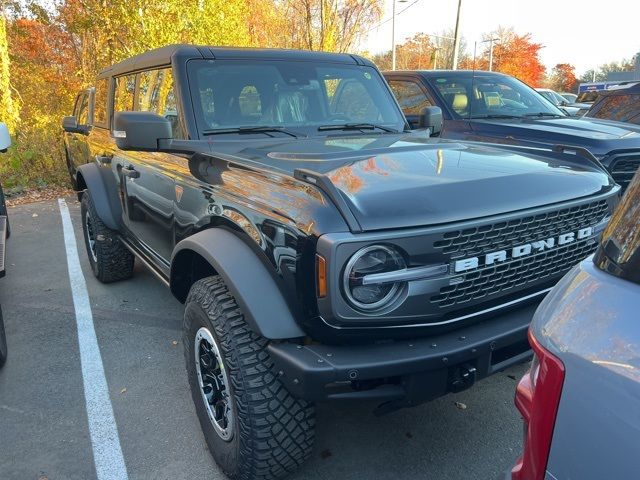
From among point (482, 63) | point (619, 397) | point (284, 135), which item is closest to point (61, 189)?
point (284, 135)

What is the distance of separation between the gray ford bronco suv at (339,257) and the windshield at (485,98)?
3.10 m

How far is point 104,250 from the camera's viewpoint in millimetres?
4715

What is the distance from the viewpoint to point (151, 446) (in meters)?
2.69

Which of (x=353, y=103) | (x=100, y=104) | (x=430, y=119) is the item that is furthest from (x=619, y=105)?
(x=100, y=104)

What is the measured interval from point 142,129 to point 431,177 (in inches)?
62.6

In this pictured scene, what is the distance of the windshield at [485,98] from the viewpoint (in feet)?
19.4

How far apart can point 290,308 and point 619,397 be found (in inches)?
48.7

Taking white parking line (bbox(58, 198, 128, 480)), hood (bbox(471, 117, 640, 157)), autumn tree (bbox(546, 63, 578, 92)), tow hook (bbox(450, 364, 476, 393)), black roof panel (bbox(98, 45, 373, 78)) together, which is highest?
black roof panel (bbox(98, 45, 373, 78))

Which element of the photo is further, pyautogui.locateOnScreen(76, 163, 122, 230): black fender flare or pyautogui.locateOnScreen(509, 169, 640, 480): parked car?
pyautogui.locateOnScreen(76, 163, 122, 230): black fender flare

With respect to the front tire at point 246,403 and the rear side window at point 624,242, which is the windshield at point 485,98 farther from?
the rear side window at point 624,242

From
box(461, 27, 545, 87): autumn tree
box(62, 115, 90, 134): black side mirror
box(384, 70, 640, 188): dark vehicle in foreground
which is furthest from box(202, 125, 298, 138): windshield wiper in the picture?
box(461, 27, 545, 87): autumn tree

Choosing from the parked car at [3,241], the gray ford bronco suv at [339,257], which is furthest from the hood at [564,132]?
the parked car at [3,241]

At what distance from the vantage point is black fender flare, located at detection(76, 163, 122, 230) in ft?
14.2

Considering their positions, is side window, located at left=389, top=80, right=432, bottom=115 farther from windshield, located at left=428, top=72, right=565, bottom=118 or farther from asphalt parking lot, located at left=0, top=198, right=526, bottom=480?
asphalt parking lot, located at left=0, top=198, right=526, bottom=480
